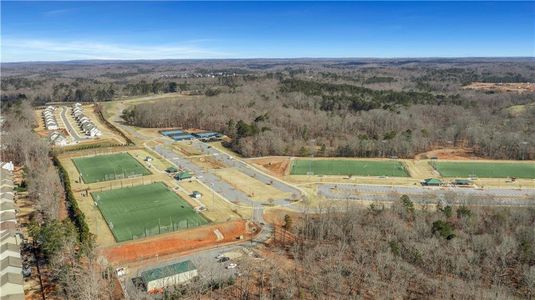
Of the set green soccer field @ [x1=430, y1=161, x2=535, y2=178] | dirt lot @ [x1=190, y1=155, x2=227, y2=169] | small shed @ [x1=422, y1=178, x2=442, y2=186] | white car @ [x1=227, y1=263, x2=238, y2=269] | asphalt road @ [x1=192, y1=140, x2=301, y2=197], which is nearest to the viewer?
white car @ [x1=227, y1=263, x2=238, y2=269]

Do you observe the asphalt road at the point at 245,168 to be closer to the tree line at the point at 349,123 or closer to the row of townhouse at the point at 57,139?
the tree line at the point at 349,123

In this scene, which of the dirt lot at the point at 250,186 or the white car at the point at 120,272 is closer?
A: the white car at the point at 120,272

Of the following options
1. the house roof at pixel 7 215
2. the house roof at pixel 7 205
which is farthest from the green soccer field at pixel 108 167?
the house roof at pixel 7 215

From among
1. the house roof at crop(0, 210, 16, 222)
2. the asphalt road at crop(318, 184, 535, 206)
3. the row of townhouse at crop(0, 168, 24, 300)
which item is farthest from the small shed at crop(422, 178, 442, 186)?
the house roof at crop(0, 210, 16, 222)

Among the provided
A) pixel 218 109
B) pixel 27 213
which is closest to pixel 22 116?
pixel 218 109

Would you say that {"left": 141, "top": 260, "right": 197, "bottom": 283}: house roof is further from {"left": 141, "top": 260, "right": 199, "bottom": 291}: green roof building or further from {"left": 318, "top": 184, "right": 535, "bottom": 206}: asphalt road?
{"left": 318, "top": 184, "right": 535, "bottom": 206}: asphalt road

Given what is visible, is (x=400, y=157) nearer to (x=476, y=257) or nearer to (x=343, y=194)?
(x=343, y=194)

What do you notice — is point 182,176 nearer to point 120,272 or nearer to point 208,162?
point 208,162
